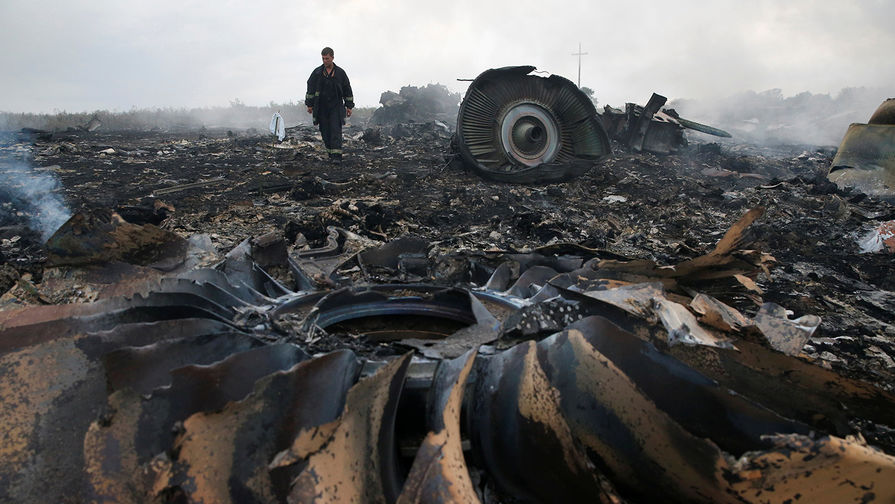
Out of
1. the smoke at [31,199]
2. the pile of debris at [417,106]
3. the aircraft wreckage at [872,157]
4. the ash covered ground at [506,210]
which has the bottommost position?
the smoke at [31,199]

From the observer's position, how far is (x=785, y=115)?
99.0 feet

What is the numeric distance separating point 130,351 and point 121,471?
11.7 inches

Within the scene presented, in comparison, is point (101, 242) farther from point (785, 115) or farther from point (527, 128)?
point (785, 115)

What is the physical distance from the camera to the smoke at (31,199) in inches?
209

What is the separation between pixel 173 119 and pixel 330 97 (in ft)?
75.0

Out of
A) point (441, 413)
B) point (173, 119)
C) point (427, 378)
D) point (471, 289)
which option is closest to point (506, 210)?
point (471, 289)

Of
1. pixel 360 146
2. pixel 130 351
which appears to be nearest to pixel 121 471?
pixel 130 351

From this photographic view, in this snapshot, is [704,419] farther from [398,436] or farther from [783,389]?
[398,436]

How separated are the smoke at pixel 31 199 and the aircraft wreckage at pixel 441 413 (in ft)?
14.5

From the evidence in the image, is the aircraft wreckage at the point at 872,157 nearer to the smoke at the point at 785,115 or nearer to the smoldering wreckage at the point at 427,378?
the smoldering wreckage at the point at 427,378

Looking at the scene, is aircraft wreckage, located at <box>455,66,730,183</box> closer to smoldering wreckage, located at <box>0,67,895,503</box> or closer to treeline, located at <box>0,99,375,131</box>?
smoldering wreckage, located at <box>0,67,895,503</box>

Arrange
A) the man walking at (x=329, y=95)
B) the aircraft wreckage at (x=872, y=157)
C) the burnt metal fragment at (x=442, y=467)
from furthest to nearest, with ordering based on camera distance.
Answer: the man walking at (x=329, y=95)
the aircraft wreckage at (x=872, y=157)
the burnt metal fragment at (x=442, y=467)

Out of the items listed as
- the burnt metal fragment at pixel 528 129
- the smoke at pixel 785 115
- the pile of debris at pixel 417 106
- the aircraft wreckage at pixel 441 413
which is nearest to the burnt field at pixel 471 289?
the aircraft wreckage at pixel 441 413

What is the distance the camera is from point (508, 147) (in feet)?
28.5
